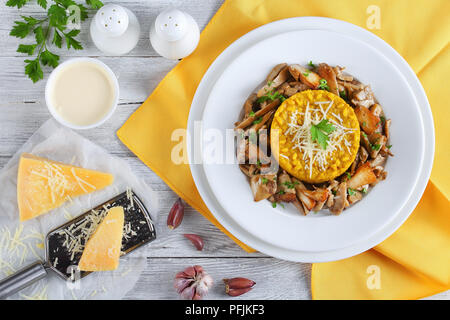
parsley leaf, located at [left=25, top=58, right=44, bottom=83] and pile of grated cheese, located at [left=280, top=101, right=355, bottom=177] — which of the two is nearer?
pile of grated cheese, located at [left=280, top=101, right=355, bottom=177]

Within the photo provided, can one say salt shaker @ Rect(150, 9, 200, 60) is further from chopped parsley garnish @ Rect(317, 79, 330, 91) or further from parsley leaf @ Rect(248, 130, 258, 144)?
chopped parsley garnish @ Rect(317, 79, 330, 91)

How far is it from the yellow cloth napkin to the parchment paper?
22cm

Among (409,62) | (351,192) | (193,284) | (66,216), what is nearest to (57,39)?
(66,216)

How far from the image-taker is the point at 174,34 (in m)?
2.38

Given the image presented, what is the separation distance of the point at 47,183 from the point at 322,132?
1.83 m

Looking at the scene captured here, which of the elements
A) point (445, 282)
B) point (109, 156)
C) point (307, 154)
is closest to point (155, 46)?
point (109, 156)

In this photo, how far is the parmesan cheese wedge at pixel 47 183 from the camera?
2635 millimetres

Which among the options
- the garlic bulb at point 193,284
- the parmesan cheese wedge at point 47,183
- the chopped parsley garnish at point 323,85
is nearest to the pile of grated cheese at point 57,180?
the parmesan cheese wedge at point 47,183

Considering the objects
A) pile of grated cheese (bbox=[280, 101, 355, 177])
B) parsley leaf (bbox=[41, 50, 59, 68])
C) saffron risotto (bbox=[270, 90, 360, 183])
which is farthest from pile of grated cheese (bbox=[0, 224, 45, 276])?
pile of grated cheese (bbox=[280, 101, 355, 177])

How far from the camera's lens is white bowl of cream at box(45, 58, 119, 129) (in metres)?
2.65

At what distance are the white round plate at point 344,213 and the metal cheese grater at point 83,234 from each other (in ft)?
1.66

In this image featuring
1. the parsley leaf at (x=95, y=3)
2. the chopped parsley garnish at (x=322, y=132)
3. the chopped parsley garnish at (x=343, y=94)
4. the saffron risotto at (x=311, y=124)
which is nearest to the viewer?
the chopped parsley garnish at (x=322, y=132)

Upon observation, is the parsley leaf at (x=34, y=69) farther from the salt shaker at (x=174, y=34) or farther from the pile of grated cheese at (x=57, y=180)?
the salt shaker at (x=174, y=34)

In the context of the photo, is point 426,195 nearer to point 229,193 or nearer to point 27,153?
point 229,193
